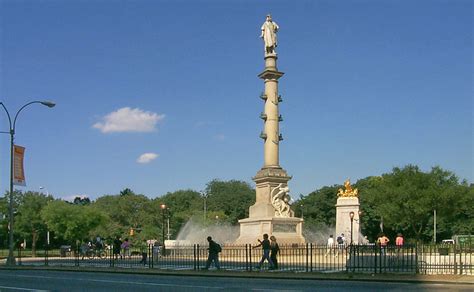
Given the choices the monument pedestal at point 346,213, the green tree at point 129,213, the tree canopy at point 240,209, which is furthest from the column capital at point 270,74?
the green tree at point 129,213

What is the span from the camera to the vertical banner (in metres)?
41.0

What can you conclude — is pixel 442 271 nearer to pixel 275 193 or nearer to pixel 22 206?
pixel 275 193

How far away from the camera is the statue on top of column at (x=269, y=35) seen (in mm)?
45688

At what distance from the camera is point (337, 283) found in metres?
22.5

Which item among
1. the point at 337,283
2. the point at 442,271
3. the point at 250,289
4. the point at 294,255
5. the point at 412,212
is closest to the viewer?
the point at 250,289

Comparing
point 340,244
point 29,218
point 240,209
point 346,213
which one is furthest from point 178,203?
point 340,244

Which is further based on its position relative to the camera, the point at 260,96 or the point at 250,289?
the point at 260,96

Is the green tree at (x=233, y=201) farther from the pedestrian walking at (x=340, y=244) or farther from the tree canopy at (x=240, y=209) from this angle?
the pedestrian walking at (x=340, y=244)

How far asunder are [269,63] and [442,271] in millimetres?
22706

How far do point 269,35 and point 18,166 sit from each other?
1885cm

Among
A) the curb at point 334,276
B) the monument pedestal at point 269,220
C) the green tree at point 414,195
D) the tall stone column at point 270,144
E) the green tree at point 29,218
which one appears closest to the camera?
the curb at point 334,276

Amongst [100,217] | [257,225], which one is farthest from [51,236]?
[257,225]

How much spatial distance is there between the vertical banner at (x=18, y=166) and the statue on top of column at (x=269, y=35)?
1767 centimetres

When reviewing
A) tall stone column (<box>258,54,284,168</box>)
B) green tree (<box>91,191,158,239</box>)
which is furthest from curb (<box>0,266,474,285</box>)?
green tree (<box>91,191,158,239</box>)
